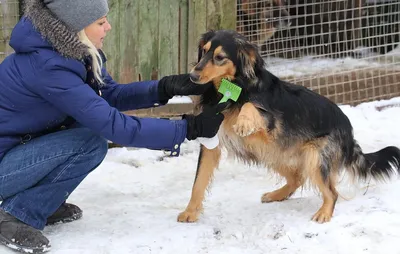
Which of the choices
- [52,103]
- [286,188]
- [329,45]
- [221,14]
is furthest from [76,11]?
[329,45]

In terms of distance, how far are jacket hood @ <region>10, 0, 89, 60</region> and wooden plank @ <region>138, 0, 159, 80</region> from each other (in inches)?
105

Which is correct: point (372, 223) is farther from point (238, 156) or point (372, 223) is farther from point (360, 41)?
point (360, 41)

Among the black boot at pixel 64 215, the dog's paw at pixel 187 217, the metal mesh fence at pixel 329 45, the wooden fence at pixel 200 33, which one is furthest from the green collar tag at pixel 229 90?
the metal mesh fence at pixel 329 45

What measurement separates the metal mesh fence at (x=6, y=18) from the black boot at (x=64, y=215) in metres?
2.32

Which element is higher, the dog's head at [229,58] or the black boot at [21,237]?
the dog's head at [229,58]

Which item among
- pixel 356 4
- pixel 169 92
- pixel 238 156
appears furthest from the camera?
pixel 356 4

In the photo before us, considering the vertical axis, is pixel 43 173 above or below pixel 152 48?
below

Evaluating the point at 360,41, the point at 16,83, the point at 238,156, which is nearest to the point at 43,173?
the point at 16,83

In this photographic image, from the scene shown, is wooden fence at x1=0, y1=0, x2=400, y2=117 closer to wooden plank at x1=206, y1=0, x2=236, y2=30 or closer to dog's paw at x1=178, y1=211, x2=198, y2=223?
wooden plank at x1=206, y1=0, x2=236, y2=30

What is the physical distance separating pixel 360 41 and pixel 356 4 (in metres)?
0.67

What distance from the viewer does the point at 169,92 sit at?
3.69 metres

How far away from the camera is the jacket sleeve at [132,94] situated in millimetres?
3744

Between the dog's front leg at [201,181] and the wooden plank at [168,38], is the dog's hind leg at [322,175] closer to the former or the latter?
the dog's front leg at [201,181]

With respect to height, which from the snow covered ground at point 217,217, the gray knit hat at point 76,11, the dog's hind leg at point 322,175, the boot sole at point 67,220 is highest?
the gray knit hat at point 76,11
